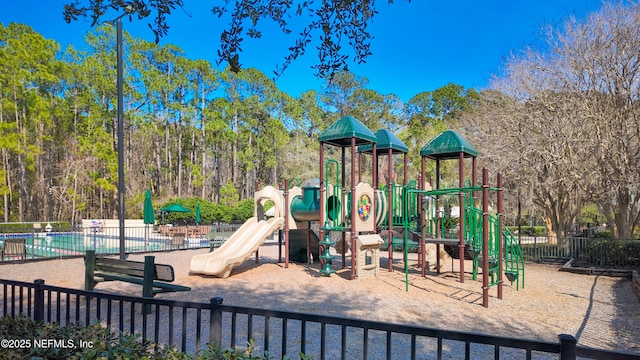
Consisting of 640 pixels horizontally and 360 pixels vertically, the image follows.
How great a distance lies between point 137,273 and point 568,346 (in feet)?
23.4

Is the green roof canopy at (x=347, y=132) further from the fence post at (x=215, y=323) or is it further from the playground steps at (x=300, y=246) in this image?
the fence post at (x=215, y=323)

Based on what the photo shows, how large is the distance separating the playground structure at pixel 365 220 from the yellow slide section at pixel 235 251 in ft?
0.08

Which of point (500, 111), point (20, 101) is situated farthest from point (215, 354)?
point (20, 101)

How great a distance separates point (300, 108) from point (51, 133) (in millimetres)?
23776

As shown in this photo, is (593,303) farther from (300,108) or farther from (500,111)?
(300,108)

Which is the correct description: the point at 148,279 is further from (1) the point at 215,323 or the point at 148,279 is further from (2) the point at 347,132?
(2) the point at 347,132

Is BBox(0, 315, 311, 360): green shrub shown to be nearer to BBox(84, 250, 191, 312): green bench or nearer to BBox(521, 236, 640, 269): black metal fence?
BBox(84, 250, 191, 312): green bench

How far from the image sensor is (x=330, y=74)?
4957mm

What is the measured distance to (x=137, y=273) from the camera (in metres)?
7.82

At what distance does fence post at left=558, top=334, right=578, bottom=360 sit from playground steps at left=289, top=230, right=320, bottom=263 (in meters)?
12.4

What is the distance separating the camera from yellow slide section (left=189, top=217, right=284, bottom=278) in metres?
11.3

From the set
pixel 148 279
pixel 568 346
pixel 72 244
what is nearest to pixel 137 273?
pixel 148 279

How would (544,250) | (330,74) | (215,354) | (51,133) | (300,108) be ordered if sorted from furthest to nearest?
(300,108) < (51,133) < (544,250) < (330,74) < (215,354)

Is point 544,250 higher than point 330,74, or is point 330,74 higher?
point 330,74
